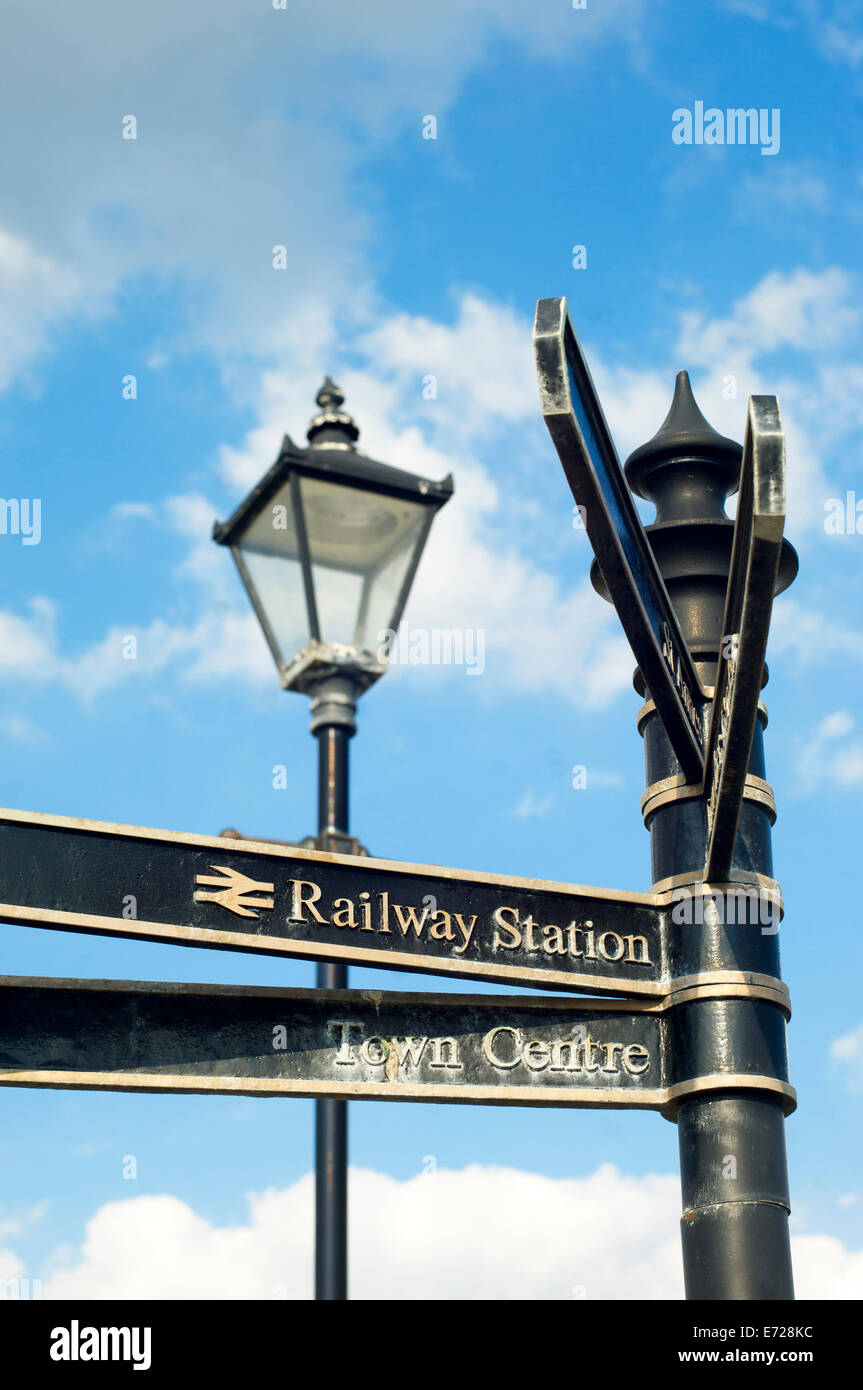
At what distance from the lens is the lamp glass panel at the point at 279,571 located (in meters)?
6.51

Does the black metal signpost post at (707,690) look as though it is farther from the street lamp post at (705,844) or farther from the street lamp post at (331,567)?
the street lamp post at (331,567)

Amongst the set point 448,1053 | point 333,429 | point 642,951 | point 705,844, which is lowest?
point 448,1053

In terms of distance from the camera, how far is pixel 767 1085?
3.84 meters

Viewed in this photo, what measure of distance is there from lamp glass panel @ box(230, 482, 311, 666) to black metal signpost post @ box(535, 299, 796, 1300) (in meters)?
2.00

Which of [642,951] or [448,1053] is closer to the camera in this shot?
[448,1053]

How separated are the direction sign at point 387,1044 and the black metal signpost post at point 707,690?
0.07 metres

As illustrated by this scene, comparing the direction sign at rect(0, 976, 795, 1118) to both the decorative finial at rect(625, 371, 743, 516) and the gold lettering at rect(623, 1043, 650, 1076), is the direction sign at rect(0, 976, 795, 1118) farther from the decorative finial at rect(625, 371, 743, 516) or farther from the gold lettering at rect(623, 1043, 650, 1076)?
the decorative finial at rect(625, 371, 743, 516)

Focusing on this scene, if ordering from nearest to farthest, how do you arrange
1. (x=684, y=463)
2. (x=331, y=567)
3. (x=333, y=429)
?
(x=684, y=463) → (x=331, y=567) → (x=333, y=429)

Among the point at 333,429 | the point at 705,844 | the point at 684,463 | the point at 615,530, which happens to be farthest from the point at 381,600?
the point at 615,530

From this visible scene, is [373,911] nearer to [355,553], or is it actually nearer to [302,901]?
[302,901]

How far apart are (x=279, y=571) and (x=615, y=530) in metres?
3.36

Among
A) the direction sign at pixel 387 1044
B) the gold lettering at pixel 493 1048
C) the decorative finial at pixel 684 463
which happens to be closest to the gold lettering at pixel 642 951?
the direction sign at pixel 387 1044

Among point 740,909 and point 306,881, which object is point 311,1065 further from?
point 740,909

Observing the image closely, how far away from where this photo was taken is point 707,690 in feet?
14.3
